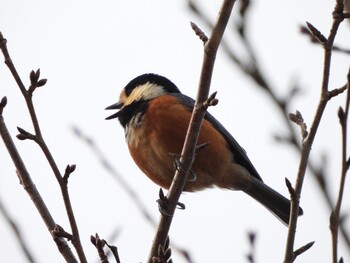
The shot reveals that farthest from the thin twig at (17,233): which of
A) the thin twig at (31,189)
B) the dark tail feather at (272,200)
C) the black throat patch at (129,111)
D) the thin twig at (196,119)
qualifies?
the dark tail feather at (272,200)

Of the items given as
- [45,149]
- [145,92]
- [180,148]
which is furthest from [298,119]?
[145,92]

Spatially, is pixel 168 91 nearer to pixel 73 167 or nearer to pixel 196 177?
pixel 196 177

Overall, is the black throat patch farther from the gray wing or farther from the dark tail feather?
the dark tail feather

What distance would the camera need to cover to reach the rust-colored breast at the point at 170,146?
4812 mm

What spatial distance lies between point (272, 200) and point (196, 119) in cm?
285

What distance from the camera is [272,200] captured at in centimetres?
558

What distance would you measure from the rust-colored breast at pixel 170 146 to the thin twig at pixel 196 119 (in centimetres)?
149

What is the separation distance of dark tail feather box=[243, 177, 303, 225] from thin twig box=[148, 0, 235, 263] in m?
2.37

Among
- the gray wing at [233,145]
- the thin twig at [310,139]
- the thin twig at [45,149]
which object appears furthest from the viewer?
the gray wing at [233,145]

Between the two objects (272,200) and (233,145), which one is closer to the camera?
(233,145)

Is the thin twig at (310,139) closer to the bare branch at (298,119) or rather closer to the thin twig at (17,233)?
the bare branch at (298,119)

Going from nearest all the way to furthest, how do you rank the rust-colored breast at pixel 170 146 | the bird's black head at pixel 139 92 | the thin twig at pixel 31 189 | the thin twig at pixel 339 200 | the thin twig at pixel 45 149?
the thin twig at pixel 339 200 → the thin twig at pixel 45 149 → the thin twig at pixel 31 189 → the rust-colored breast at pixel 170 146 → the bird's black head at pixel 139 92

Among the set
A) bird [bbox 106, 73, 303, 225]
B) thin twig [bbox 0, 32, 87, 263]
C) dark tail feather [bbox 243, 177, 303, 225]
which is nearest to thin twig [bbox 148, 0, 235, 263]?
thin twig [bbox 0, 32, 87, 263]

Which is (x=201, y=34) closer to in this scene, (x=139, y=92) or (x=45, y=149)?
(x=45, y=149)
